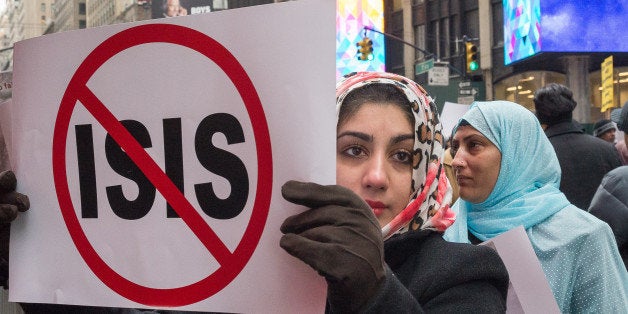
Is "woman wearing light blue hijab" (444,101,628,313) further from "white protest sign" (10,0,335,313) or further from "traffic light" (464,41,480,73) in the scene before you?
"traffic light" (464,41,480,73)

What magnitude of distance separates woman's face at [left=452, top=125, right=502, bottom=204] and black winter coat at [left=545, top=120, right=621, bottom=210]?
2089 mm

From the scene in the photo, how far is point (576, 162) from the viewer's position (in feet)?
17.5

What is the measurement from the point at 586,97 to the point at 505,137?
1013 inches

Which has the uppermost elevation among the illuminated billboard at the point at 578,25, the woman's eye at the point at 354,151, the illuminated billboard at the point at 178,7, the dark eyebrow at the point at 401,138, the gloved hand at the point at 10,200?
the illuminated billboard at the point at 178,7

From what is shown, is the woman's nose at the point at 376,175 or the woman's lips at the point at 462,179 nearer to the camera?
the woman's nose at the point at 376,175

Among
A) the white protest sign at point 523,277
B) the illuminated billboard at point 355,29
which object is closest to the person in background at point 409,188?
the white protest sign at point 523,277

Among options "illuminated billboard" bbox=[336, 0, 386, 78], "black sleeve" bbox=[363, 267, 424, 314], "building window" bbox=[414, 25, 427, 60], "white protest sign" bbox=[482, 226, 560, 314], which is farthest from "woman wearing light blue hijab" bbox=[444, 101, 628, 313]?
"building window" bbox=[414, 25, 427, 60]

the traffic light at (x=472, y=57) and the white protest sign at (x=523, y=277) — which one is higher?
the traffic light at (x=472, y=57)

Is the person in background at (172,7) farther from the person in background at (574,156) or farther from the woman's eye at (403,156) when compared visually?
the woman's eye at (403,156)

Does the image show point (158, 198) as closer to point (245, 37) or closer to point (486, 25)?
point (245, 37)

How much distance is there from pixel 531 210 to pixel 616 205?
946 mm

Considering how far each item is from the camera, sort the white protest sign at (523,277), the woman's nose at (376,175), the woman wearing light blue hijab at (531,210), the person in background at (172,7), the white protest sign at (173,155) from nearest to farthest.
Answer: the white protest sign at (173,155) < the woman's nose at (376,175) < the white protest sign at (523,277) < the woman wearing light blue hijab at (531,210) < the person in background at (172,7)

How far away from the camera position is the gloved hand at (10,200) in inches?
69.6

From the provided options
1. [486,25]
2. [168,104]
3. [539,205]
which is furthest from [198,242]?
[486,25]
